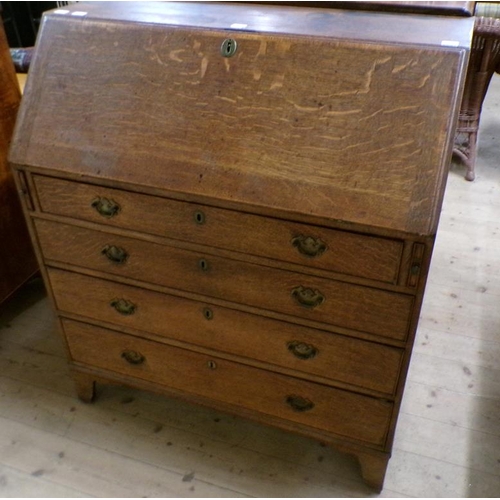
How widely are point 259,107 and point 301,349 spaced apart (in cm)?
55

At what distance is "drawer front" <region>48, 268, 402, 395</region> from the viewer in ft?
3.95

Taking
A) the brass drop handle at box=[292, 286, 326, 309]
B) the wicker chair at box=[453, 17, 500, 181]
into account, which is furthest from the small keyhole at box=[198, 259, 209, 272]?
the wicker chair at box=[453, 17, 500, 181]

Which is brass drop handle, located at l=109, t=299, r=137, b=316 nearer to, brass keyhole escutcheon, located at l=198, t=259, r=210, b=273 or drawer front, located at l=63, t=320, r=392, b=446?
drawer front, located at l=63, t=320, r=392, b=446

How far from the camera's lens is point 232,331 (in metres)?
1.31

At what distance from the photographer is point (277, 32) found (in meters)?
1.11

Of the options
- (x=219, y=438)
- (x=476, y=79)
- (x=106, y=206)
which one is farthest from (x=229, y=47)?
(x=476, y=79)

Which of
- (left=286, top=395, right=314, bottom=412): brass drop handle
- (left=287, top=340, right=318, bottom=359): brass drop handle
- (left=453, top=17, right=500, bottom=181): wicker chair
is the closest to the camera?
(left=287, top=340, right=318, bottom=359): brass drop handle

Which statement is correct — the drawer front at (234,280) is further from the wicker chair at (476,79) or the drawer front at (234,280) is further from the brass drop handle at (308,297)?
the wicker chair at (476,79)

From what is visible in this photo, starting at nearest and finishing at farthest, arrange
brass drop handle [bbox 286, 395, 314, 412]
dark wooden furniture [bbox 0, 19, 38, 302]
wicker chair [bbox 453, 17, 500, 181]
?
brass drop handle [bbox 286, 395, 314, 412]
dark wooden furniture [bbox 0, 19, 38, 302]
wicker chair [bbox 453, 17, 500, 181]

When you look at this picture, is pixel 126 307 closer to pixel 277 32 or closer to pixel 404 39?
pixel 277 32

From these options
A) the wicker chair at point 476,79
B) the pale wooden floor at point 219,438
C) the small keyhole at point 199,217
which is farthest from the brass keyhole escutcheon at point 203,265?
the wicker chair at point 476,79

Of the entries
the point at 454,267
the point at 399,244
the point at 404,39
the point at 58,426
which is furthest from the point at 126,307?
the point at 454,267

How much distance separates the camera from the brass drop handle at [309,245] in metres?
1.07

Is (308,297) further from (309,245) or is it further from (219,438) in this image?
(219,438)
